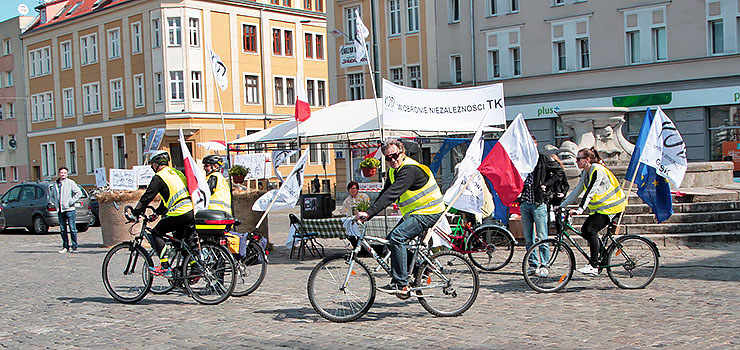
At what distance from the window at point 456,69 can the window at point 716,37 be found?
38.2 feet

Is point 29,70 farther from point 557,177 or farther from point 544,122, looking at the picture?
point 557,177

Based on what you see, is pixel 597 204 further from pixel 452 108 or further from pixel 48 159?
pixel 48 159

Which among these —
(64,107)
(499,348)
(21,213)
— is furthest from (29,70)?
(499,348)

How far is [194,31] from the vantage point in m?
49.1

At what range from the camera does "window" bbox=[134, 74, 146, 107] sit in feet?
165

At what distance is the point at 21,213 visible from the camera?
24047 millimetres

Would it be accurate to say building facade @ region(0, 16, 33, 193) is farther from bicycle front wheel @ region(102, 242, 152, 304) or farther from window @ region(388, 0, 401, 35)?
bicycle front wheel @ region(102, 242, 152, 304)

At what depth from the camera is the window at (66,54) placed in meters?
56.3

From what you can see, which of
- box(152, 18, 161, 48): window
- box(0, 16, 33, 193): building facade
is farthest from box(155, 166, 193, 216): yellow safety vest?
box(0, 16, 33, 193): building facade

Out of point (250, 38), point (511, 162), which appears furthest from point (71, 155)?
point (511, 162)

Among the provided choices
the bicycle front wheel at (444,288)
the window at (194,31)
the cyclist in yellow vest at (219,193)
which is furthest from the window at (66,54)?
the bicycle front wheel at (444,288)

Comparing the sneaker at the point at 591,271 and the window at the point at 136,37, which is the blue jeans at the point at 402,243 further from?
the window at the point at 136,37

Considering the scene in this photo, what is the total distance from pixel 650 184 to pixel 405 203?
453cm

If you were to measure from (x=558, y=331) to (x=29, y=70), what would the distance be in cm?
6019
